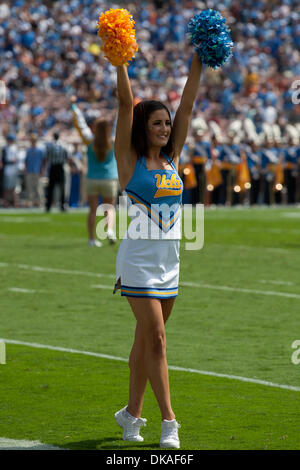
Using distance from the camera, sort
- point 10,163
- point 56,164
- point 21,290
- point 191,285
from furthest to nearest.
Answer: point 10,163 → point 56,164 → point 191,285 → point 21,290

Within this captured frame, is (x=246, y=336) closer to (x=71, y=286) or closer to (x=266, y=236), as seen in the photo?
(x=71, y=286)

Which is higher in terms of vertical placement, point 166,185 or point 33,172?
point 33,172

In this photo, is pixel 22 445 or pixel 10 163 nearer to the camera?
pixel 22 445

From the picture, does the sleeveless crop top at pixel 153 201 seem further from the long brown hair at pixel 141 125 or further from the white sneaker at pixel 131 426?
the white sneaker at pixel 131 426

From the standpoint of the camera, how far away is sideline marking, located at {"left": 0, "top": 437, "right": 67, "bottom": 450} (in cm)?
575

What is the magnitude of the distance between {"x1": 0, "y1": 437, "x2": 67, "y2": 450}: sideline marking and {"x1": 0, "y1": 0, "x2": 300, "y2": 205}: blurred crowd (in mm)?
22244

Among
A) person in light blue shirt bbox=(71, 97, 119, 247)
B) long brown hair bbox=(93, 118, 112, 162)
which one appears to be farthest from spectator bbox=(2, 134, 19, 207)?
long brown hair bbox=(93, 118, 112, 162)

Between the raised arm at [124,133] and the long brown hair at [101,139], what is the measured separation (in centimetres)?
Result: 1050

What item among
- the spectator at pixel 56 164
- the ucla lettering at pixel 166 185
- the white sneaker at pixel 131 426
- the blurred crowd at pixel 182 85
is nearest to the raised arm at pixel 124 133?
the ucla lettering at pixel 166 185

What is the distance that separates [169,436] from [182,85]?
33.0 m

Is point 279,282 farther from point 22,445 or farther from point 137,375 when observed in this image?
point 22,445

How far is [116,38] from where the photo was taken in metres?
5.75

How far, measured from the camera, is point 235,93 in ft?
133

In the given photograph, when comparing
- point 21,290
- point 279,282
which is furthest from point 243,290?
point 21,290
